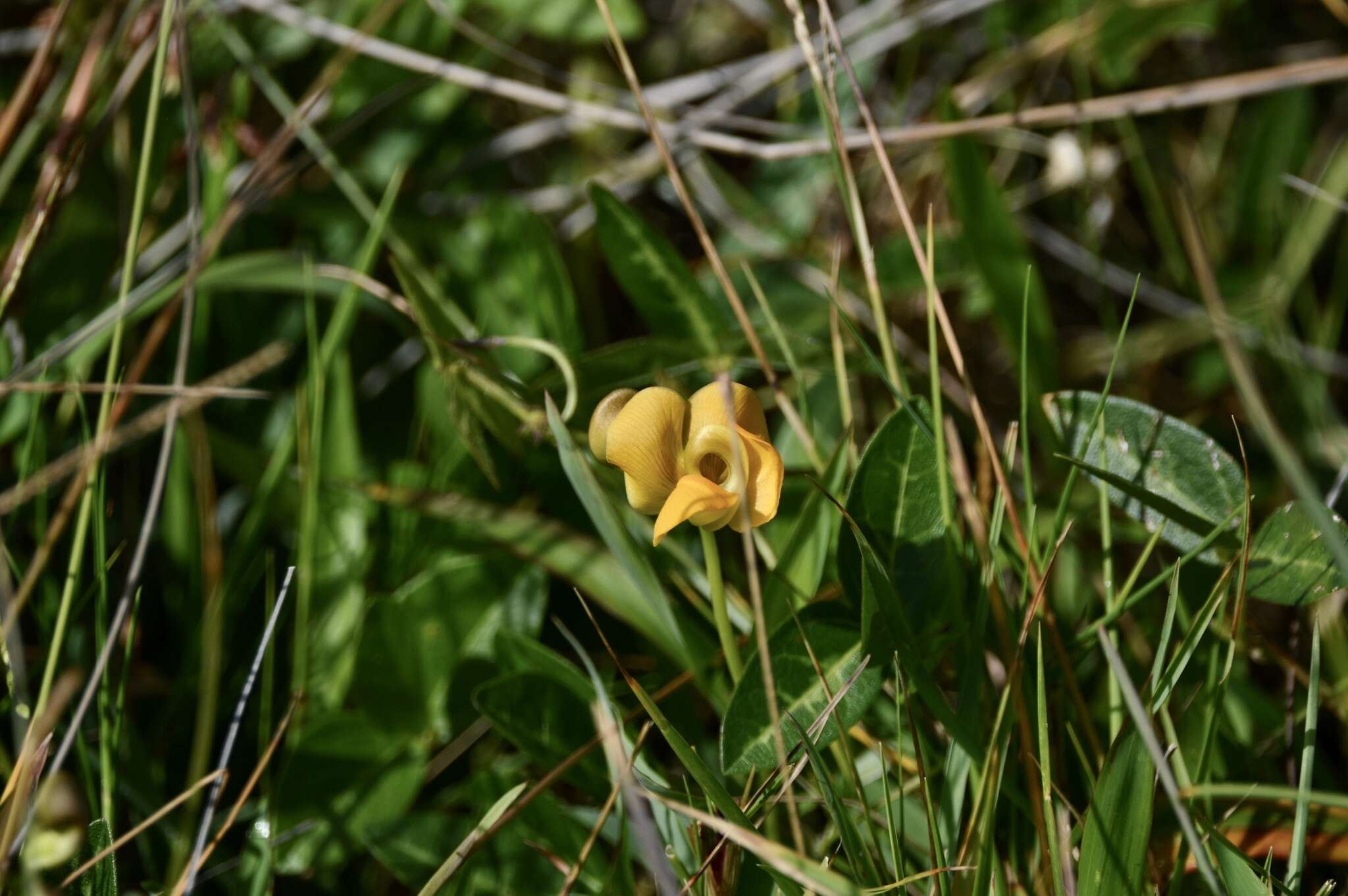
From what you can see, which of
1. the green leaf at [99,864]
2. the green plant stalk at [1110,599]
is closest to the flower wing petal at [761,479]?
the green plant stalk at [1110,599]

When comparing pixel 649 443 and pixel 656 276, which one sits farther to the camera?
pixel 656 276

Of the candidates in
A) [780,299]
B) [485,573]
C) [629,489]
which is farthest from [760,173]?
[629,489]

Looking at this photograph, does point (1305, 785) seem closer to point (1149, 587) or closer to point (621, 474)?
point (1149, 587)

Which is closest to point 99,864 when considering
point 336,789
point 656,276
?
point 336,789

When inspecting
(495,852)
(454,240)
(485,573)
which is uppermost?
(454,240)

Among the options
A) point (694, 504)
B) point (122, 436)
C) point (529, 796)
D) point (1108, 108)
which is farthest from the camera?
point (1108, 108)

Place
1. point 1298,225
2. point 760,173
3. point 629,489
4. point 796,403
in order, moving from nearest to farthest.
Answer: point 629,489
point 796,403
point 1298,225
point 760,173

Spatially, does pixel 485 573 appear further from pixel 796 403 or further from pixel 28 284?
pixel 28 284
